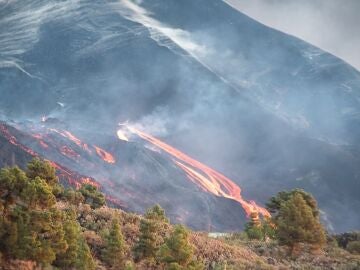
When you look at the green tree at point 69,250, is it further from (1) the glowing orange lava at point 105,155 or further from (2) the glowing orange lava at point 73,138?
(2) the glowing orange lava at point 73,138

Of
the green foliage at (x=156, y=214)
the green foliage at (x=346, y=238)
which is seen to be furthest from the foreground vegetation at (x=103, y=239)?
the green foliage at (x=346, y=238)

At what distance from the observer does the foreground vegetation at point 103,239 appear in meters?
18.7

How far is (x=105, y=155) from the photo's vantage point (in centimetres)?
14538

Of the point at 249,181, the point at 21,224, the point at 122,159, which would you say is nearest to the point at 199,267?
the point at 21,224

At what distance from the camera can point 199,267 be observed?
2162 centimetres

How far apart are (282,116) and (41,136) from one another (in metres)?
95.4

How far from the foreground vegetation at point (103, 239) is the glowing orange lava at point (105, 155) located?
103 m

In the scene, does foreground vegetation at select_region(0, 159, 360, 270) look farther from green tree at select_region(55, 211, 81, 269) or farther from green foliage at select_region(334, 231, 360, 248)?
green foliage at select_region(334, 231, 360, 248)

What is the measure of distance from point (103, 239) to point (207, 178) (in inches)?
5137

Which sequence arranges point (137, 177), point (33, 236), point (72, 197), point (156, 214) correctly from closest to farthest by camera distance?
point (33, 236)
point (156, 214)
point (72, 197)
point (137, 177)

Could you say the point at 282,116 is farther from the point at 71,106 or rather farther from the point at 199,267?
the point at 199,267

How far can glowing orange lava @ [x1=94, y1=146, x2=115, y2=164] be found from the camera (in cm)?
14212

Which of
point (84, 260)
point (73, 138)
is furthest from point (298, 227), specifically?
point (73, 138)

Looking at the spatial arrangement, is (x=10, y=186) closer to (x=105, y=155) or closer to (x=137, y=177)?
(x=137, y=177)
